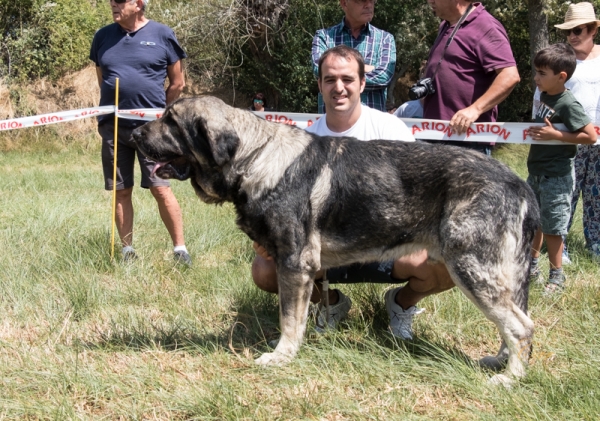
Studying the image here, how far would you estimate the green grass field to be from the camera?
9.12 ft

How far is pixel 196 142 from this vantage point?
3324 millimetres

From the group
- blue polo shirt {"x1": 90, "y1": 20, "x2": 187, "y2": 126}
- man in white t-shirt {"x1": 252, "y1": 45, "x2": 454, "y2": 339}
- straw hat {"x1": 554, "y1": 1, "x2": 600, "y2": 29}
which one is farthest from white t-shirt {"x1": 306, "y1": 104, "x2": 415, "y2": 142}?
straw hat {"x1": 554, "y1": 1, "x2": 600, "y2": 29}

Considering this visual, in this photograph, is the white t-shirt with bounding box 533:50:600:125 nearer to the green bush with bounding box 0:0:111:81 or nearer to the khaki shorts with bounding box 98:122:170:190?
Result: the khaki shorts with bounding box 98:122:170:190

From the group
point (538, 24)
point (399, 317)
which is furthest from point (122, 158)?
point (538, 24)

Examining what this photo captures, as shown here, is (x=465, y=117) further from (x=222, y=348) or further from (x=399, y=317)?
(x=222, y=348)

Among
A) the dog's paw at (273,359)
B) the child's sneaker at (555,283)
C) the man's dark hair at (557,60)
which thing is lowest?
the dog's paw at (273,359)

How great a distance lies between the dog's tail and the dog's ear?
159 centimetres

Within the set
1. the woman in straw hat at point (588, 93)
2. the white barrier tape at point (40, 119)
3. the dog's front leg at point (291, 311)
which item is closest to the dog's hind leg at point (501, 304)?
the dog's front leg at point (291, 311)

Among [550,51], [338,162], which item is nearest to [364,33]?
[550,51]

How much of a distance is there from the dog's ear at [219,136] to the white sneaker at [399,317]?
1.48 meters

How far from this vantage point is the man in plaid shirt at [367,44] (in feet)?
15.9

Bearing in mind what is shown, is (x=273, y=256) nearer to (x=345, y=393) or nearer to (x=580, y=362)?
(x=345, y=393)

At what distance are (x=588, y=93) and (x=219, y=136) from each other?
375 cm

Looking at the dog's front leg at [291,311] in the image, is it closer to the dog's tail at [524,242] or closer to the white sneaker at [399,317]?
the white sneaker at [399,317]
